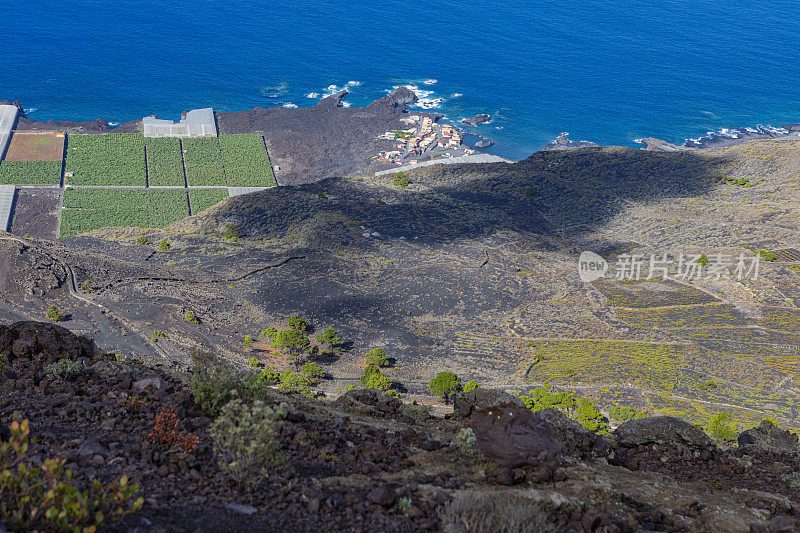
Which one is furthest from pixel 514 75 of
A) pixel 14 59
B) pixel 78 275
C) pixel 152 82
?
pixel 78 275

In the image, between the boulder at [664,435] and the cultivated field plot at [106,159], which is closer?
the boulder at [664,435]

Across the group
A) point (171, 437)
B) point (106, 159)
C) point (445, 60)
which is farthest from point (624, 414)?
point (445, 60)

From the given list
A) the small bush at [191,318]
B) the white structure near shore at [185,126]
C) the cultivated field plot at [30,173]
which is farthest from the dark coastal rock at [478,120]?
the small bush at [191,318]

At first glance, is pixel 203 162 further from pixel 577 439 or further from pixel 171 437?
pixel 171 437

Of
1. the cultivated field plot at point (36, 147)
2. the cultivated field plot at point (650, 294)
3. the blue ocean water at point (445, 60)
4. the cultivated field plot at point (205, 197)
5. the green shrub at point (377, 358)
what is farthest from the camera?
the blue ocean water at point (445, 60)

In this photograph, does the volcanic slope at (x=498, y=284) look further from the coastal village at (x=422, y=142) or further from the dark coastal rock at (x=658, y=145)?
the dark coastal rock at (x=658, y=145)
